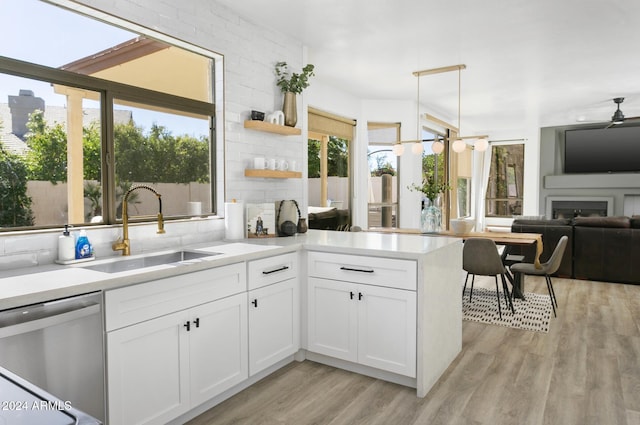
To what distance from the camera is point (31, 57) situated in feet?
7.51

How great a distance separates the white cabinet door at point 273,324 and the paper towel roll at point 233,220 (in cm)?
61

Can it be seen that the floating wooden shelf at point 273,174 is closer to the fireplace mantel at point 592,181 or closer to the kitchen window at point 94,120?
the kitchen window at point 94,120

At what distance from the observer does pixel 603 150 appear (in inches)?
369

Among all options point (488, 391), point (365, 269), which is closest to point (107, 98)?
point (365, 269)

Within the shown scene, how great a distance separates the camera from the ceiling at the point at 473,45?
343 centimetres

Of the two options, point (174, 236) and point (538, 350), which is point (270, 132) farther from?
point (538, 350)

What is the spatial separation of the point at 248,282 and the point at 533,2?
2.96 metres

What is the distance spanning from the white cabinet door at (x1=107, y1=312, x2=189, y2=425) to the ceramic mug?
1.58 metres

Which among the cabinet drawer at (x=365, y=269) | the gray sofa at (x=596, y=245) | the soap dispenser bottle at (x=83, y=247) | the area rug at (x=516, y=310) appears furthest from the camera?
the gray sofa at (x=596, y=245)

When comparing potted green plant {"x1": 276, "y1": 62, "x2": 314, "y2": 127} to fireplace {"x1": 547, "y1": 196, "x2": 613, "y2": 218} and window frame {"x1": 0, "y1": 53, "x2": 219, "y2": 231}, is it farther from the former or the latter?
fireplace {"x1": 547, "y1": 196, "x2": 613, "y2": 218}

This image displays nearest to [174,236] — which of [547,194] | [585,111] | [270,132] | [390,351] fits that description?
[270,132]

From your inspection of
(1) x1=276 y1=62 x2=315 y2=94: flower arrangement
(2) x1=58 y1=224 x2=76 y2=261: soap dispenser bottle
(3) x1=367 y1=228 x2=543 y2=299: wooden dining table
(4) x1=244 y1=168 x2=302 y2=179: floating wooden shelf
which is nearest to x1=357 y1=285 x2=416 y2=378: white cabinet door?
(4) x1=244 y1=168 x2=302 y2=179: floating wooden shelf

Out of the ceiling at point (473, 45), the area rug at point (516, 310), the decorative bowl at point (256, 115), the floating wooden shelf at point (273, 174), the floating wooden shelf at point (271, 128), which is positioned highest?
the ceiling at point (473, 45)

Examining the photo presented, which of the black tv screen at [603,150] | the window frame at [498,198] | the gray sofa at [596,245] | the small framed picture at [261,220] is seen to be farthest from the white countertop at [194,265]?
the window frame at [498,198]
